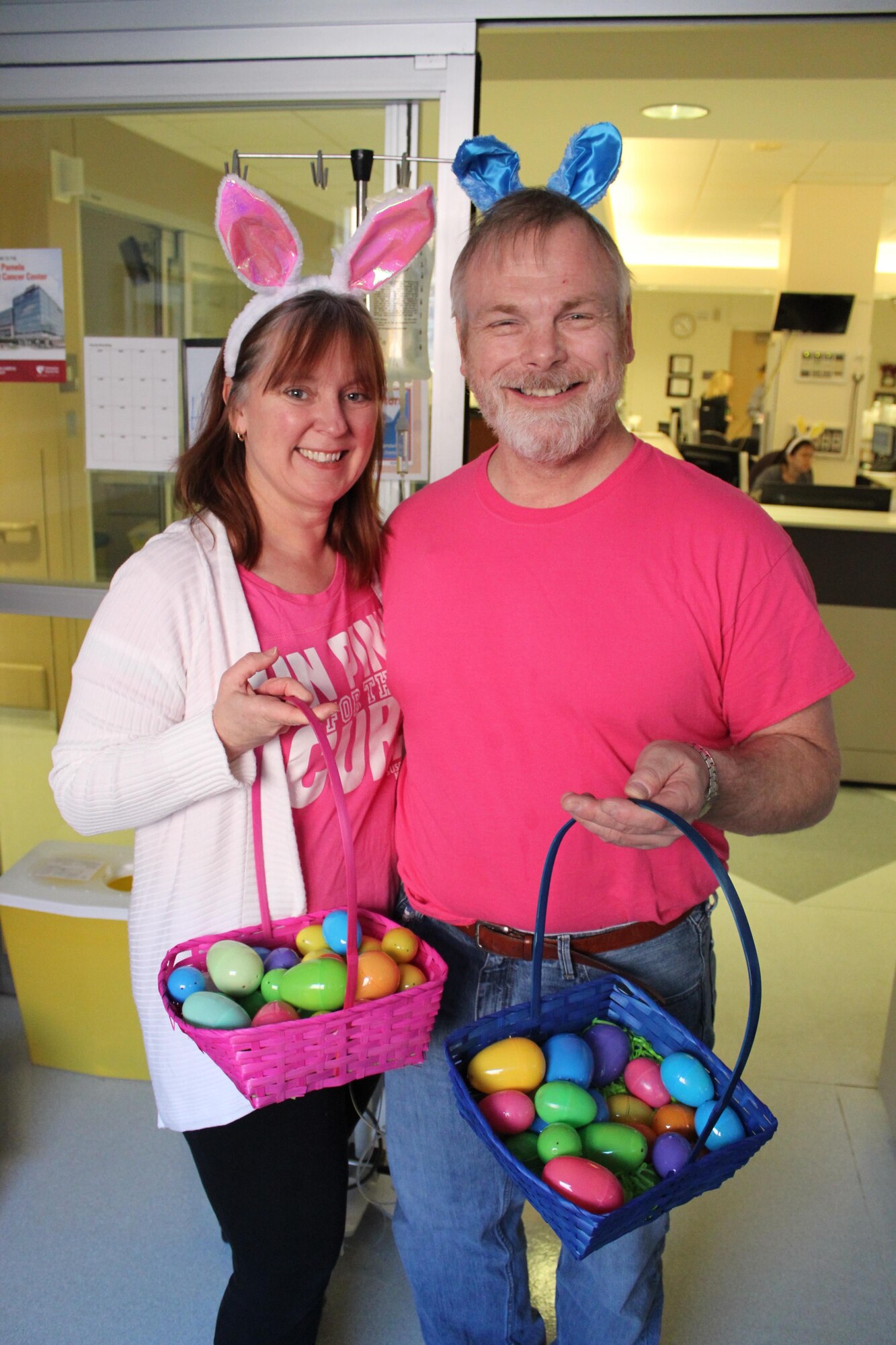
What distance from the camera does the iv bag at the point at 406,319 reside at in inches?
76.2

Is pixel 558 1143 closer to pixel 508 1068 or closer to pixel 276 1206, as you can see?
pixel 508 1068

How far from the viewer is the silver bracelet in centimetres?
113

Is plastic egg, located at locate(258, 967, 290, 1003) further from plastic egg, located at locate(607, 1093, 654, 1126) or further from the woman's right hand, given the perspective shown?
plastic egg, located at locate(607, 1093, 654, 1126)

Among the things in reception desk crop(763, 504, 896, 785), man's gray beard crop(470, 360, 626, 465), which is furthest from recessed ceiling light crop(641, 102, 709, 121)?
man's gray beard crop(470, 360, 626, 465)

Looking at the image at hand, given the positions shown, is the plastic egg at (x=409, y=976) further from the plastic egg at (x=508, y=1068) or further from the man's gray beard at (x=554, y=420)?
the man's gray beard at (x=554, y=420)

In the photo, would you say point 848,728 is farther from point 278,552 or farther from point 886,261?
point 886,261

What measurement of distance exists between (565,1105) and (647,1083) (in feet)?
0.43

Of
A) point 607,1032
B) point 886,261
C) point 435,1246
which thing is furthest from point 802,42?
point 886,261

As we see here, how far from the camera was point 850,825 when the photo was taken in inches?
166

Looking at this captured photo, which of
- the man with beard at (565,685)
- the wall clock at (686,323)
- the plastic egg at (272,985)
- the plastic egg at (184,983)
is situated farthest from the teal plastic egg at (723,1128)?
the wall clock at (686,323)

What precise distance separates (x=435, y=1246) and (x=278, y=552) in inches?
41.9

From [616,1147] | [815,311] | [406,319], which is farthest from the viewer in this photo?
[815,311]

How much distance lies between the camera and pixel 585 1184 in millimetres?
1037

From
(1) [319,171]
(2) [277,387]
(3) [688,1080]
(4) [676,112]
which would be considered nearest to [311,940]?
(3) [688,1080]
